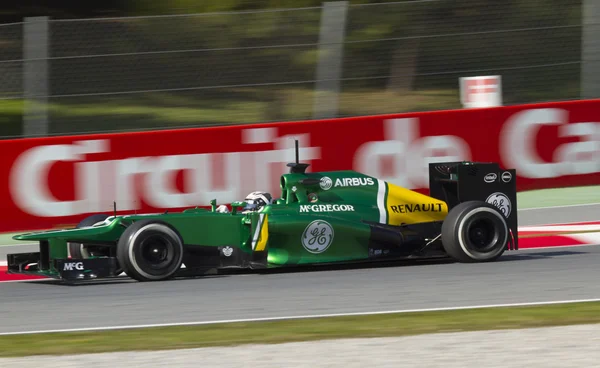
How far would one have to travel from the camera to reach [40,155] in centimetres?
1221

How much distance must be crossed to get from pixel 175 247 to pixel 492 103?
6.30m

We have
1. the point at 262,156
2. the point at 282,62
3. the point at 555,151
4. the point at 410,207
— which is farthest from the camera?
→ the point at 555,151

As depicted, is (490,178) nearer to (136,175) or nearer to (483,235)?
(483,235)

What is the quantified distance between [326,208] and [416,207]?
855 mm

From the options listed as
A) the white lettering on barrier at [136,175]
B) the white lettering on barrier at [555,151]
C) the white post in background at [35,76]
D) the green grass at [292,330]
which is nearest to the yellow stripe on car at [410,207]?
the green grass at [292,330]

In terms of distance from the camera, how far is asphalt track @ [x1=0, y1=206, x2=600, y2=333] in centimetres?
756

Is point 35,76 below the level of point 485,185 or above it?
above

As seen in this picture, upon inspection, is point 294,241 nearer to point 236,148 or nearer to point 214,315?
point 214,315

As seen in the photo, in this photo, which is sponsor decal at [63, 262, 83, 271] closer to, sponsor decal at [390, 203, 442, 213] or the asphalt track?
the asphalt track

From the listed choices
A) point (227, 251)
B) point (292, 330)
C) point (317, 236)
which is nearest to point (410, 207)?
point (317, 236)

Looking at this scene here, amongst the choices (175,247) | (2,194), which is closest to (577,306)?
(175,247)

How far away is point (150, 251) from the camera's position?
900 centimetres

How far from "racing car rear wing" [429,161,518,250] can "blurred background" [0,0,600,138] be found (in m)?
3.77

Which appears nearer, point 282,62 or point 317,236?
point 317,236
